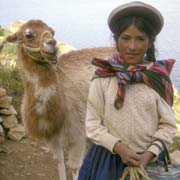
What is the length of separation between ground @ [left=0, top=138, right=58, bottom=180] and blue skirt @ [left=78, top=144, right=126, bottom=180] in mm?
2577

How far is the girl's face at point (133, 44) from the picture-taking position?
7.29 ft

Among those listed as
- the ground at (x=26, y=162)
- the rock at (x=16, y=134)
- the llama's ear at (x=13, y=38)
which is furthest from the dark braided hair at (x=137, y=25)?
the rock at (x=16, y=134)

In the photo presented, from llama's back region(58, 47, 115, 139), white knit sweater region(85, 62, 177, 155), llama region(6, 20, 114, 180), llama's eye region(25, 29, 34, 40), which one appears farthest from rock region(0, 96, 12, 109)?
white knit sweater region(85, 62, 177, 155)

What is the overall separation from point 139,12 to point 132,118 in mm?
625

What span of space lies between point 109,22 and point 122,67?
1.01 ft

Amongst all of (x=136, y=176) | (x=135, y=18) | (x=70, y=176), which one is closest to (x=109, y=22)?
(x=135, y=18)

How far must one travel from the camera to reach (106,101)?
2.26 m

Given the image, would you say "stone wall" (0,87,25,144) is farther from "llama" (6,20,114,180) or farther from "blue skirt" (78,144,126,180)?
"blue skirt" (78,144,126,180)

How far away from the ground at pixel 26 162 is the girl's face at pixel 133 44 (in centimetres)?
298

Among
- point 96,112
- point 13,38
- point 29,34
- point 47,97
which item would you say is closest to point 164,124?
point 96,112

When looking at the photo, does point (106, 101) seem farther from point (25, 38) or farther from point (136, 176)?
point (25, 38)

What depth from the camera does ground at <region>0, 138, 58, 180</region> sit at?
189 inches

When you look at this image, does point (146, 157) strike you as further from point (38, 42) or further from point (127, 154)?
point (38, 42)

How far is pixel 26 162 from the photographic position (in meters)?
5.09
